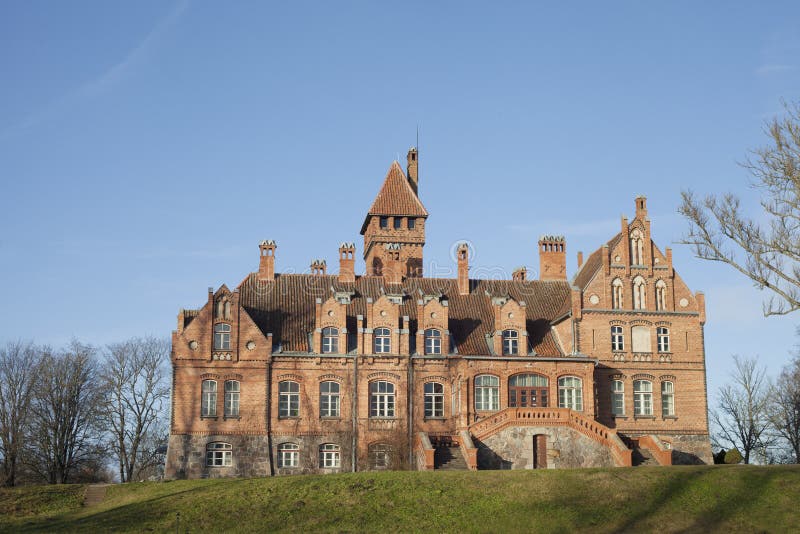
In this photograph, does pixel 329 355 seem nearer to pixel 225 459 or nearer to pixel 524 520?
pixel 225 459

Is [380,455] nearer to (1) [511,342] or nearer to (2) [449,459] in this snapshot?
(2) [449,459]

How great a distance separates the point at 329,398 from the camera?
53.9 meters

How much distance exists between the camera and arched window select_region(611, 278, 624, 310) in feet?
188

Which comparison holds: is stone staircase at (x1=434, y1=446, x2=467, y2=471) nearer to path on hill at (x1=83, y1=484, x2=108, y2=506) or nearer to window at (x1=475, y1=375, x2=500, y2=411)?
window at (x1=475, y1=375, x2=500, y2=411)

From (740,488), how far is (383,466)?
18.4 meters

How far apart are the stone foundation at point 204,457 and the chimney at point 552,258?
803 inches

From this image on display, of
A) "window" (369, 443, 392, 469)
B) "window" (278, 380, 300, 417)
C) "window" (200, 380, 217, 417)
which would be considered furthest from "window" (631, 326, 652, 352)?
"window" (200, 380, 217, 417)

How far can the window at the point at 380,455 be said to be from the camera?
5303 centimetres

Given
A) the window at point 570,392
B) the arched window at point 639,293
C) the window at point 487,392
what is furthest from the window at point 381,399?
the arched window at point 639,293

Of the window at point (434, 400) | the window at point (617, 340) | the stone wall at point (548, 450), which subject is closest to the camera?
the stone wall at point (548, 450)

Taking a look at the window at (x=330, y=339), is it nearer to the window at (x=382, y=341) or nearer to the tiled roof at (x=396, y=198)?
the window at (x=382, y=341)

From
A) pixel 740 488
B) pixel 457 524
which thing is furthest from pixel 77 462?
pixel 740 488

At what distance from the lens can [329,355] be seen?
2126 inches

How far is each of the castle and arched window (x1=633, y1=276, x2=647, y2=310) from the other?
8 centimetres
